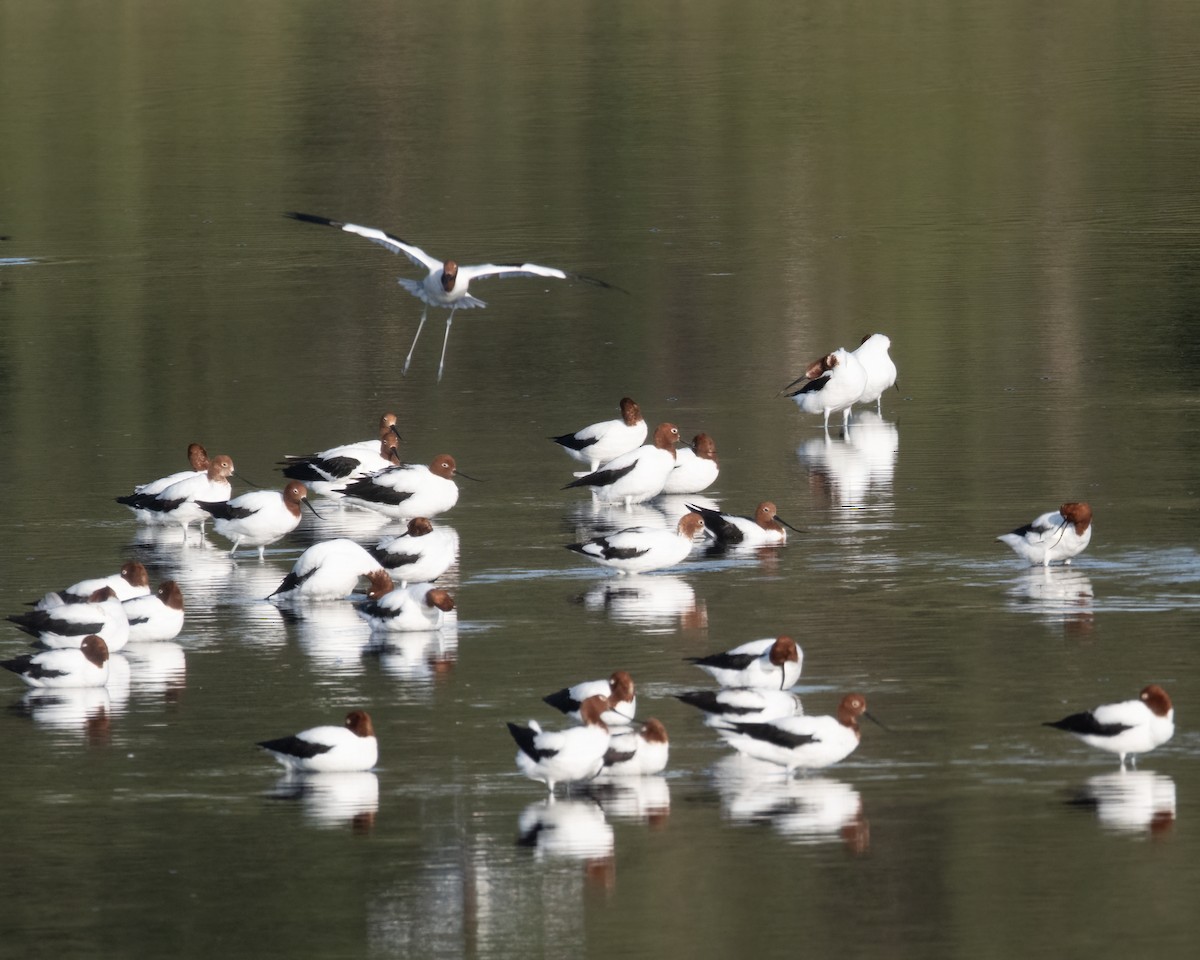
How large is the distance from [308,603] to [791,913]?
673 centimetres

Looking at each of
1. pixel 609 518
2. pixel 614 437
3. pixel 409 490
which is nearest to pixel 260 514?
pixel 409 490

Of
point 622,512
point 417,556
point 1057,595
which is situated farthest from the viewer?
point 622,512

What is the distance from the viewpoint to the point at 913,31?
72000mm

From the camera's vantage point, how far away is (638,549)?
17547mm

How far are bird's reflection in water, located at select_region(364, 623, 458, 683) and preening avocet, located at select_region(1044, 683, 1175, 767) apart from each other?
4170mm

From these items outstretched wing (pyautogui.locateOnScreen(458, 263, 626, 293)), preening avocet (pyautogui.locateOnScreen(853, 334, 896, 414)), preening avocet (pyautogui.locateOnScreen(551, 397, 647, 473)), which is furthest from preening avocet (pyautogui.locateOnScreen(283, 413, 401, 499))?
preening avocet (pyautogui.locateOnScreen(853, 334, 896, 414))

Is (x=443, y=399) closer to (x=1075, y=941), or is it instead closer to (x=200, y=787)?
(x=200, y=787)

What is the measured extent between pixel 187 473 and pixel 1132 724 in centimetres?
898

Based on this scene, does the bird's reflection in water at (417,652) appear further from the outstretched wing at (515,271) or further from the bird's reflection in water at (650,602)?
the outstretched wing at (515,271)

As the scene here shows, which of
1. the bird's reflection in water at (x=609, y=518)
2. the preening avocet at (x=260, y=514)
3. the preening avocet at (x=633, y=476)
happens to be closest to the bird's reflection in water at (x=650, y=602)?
the bird's reflection in water at (x=609, y=518)

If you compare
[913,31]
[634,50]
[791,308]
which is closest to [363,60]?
[634,50]

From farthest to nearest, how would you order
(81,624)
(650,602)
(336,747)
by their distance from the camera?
(650,602) → (81,624) → (336,747)

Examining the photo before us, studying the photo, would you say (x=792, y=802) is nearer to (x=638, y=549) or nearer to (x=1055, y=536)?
(x=638, y=549)

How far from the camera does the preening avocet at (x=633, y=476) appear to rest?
65.7 feet
